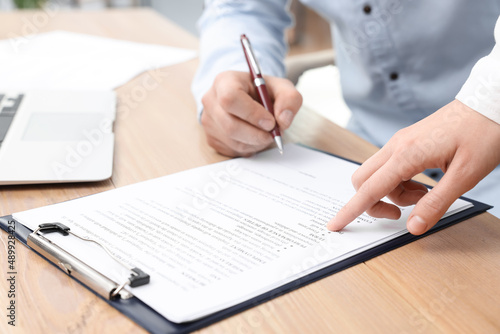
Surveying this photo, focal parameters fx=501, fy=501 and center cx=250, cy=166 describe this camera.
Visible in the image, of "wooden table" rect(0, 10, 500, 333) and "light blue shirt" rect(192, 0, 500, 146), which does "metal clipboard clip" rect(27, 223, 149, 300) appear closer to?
"wooden table" rect(0, 10, 500, 333)

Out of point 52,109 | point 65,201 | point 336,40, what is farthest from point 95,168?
point 336,40

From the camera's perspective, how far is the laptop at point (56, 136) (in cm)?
60

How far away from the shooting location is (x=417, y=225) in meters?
0.47

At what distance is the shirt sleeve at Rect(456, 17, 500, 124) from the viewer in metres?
0.49

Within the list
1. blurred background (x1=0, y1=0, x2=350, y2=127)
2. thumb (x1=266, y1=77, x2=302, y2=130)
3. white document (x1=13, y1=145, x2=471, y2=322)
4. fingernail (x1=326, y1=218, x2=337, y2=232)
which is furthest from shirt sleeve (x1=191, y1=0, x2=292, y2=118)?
blurred background (x1=0, y1=0, x2=350, y2=127)

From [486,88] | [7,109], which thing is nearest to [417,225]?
[486,88]

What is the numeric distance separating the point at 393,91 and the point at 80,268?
64cm

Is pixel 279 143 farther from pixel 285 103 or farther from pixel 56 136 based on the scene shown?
pixel 56 136

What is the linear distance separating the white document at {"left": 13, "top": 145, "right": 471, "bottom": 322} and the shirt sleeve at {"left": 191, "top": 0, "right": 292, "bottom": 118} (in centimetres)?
23

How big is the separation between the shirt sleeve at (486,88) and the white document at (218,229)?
0.35 feet

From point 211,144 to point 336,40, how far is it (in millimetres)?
430

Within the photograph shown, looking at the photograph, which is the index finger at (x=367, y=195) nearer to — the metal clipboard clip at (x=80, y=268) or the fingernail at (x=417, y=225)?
the fingernail at (x=417, y=225)

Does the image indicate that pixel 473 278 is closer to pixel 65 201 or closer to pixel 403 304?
pixel 403 304

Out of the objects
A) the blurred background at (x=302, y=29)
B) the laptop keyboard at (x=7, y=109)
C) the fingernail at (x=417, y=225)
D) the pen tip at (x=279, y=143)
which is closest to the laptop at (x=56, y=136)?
the laptop keyboard at (x=7, y=109)
